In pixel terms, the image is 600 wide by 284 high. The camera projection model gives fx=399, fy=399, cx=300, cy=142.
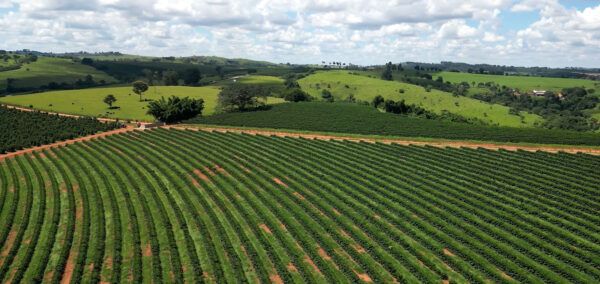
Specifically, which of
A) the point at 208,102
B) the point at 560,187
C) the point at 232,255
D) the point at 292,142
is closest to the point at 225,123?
the point at 292,142

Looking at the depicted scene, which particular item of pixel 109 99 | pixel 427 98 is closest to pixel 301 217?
pixel 109 99

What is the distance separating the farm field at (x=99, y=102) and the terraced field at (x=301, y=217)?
161ft

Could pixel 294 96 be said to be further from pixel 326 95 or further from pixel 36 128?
pixel 36 128

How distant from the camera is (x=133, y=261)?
33.0 metres

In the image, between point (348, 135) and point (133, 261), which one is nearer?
point (133, 261)

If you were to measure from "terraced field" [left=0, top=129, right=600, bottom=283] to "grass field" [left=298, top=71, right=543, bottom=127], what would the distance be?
243ft

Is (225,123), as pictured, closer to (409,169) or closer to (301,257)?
(409,169)

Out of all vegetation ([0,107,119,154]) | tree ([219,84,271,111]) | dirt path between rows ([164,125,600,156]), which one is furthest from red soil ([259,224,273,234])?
tree ([219,84,271,111])

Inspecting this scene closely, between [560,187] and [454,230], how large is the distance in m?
19.2

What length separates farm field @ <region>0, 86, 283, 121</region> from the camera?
113062 millimetres

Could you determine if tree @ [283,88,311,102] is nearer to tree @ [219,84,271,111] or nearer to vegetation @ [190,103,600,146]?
vegetation @ [190,103,600,146]

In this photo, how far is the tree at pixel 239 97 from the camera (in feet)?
348

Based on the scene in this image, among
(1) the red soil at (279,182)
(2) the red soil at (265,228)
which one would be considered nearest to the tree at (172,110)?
(1) the red soil at (279,182)

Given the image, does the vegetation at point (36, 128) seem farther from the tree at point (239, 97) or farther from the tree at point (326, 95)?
the tree at point (326, 95)
